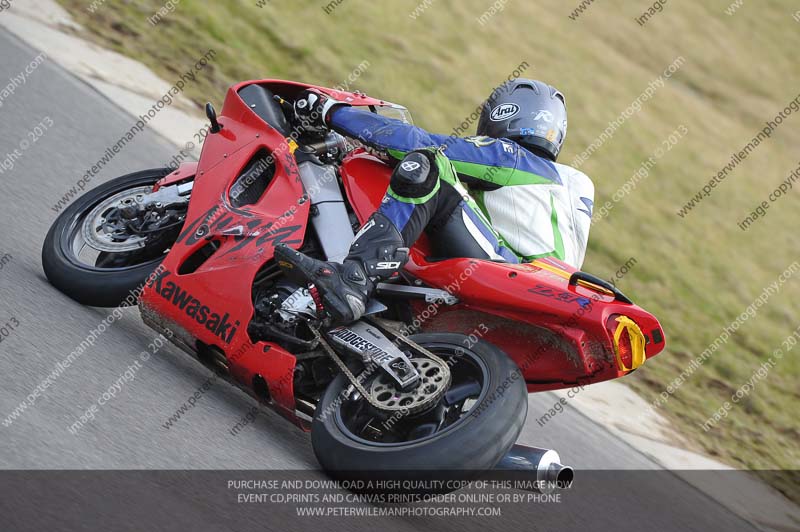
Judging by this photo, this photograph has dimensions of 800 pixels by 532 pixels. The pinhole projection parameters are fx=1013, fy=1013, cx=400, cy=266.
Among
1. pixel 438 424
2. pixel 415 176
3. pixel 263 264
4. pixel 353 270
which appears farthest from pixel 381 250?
pixel 438 424

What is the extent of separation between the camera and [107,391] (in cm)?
401

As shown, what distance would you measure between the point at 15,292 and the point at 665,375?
4855 millimetres

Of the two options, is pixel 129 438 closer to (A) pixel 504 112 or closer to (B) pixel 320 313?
(B) pixel 320 313

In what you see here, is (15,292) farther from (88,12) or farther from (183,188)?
(88,12)

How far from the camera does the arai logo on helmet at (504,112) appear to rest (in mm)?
4724

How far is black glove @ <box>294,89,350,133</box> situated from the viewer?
184 inches

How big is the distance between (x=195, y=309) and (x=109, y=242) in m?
0.74

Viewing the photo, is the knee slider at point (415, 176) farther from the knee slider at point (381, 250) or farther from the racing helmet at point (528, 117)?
the racing helmet at point (528, 117)

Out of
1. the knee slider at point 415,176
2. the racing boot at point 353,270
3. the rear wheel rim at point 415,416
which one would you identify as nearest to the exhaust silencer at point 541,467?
the rear wheel rim at point 415,416

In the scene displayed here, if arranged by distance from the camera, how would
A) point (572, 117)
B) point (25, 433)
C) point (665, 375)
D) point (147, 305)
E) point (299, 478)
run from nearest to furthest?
1. point (25, 433)
2. point (299, 478)
3. point (147, 305)
4. point (665, 375)
5. point (572, 117)

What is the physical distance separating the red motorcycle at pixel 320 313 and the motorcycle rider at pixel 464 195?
5.7 inches

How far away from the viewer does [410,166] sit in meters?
4.13

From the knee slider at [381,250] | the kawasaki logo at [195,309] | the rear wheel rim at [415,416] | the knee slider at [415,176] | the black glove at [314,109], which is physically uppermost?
the knee slider at [415,176]

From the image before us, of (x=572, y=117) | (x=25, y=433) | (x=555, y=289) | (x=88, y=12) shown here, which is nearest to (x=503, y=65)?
(x=572, y=117)
